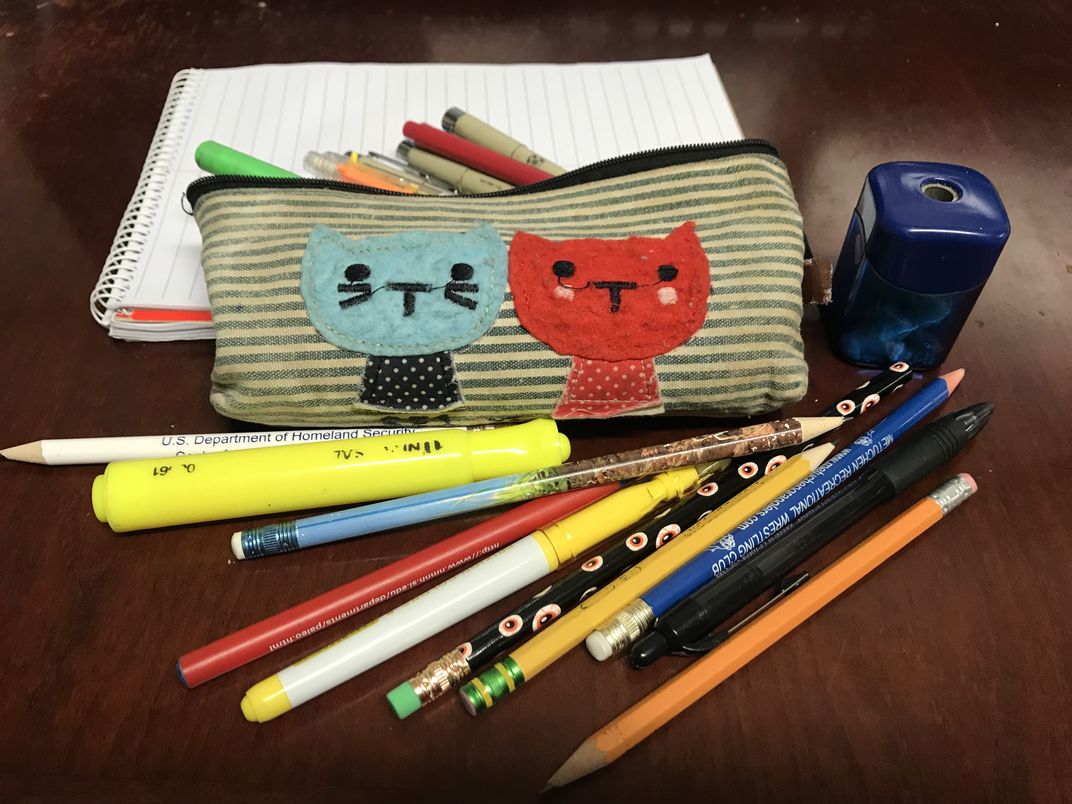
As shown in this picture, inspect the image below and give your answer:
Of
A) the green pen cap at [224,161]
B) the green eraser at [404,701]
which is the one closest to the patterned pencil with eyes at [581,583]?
the green eraser at [404,701]

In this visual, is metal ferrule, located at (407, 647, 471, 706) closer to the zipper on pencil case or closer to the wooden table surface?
the wooden table surface

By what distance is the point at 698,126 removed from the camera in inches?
30.3

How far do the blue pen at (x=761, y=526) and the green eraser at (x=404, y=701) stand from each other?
3.6 inches

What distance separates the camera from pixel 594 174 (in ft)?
1.89

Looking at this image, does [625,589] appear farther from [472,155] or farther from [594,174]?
[472,155]

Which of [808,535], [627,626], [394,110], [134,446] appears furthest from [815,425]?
[394,110]

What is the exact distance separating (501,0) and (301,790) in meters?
0.88

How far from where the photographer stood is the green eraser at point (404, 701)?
1.32 feet

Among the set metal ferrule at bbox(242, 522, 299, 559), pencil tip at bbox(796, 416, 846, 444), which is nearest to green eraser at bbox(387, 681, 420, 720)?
metal ferrule at bbox(242, 522, 299, 559)

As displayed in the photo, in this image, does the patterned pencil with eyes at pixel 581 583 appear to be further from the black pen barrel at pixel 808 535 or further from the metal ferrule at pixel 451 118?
the metal ferrule at pixel 451 118

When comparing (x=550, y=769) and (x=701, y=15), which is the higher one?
(x=701, y=15)

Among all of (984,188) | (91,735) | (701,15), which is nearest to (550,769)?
(91,735)

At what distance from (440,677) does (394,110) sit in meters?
0.57

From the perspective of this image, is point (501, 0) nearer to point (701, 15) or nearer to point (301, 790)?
point (701, 15)
